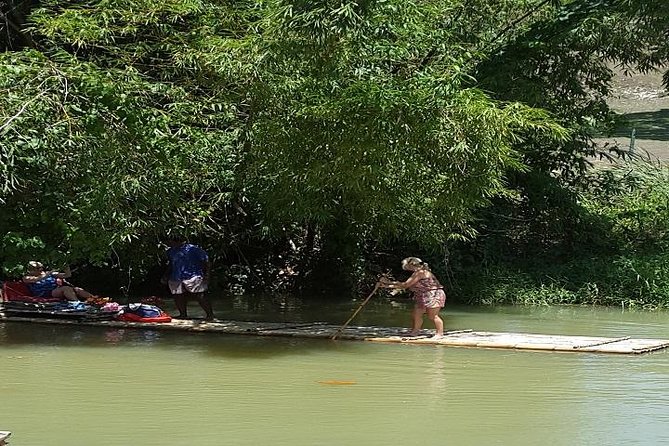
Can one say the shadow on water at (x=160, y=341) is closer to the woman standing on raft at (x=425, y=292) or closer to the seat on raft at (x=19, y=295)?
the seat on raft at (x=19, y=295)

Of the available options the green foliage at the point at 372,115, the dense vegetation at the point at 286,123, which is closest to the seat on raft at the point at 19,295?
the dense vegetation at the point at 286,123

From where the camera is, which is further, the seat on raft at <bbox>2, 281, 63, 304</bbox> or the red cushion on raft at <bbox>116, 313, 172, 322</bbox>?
the seat on raft at <bbox>2, 281, 63, 304</bbox>

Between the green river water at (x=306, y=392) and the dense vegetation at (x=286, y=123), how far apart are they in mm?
1863

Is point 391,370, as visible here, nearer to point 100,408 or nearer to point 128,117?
point 100,408

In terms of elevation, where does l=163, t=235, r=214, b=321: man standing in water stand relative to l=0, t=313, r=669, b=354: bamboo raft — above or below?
above

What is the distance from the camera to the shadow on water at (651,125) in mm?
31356

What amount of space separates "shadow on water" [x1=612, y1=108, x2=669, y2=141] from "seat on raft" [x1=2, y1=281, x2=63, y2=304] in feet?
63.4

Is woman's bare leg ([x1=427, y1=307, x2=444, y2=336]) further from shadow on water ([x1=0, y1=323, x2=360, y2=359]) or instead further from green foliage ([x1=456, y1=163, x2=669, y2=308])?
green foliage ([x1=456, y1=163, x2=669, y2=308])

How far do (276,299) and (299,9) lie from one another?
24.8 feet

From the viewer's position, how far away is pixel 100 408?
871cm

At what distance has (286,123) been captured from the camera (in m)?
12.5

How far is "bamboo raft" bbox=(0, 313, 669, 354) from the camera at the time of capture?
1166cm

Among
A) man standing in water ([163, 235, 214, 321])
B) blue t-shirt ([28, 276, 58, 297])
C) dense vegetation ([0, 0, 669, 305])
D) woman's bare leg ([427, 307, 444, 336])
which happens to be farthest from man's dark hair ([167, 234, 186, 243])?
woman's bare leg ([427, 307, 444, 336])

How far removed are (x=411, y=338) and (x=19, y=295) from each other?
5.26 metres
